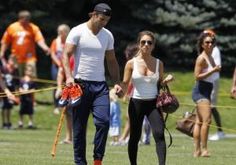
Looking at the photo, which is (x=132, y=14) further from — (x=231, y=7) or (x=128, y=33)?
(x=231, y=7)

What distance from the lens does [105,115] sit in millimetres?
13227

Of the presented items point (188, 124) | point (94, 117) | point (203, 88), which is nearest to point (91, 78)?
point (94, 117)

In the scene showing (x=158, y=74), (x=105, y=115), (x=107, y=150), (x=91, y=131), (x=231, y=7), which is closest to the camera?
(x=105, y=115)

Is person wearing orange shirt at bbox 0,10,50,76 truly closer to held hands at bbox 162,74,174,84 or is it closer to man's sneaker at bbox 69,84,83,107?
held hands at bbox 162,74,174,84

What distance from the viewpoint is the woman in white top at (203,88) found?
1645 cm

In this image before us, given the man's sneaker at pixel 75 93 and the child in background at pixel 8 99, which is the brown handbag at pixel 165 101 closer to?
the man's sneaker at pixel 75 93

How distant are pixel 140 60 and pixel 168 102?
2.51 ft

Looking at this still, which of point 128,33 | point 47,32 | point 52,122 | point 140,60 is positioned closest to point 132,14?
point 128,33

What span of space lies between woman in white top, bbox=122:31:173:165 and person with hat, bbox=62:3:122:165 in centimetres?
68

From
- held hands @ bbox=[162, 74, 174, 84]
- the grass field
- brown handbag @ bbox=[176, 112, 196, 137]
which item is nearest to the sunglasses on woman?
held hands @ bbox=[162, 74, 174, 84]

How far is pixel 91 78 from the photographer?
13.3 m

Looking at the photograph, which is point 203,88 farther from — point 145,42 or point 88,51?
point 88,51

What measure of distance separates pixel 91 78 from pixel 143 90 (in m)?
1.07

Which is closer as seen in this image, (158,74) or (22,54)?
(158,74)
